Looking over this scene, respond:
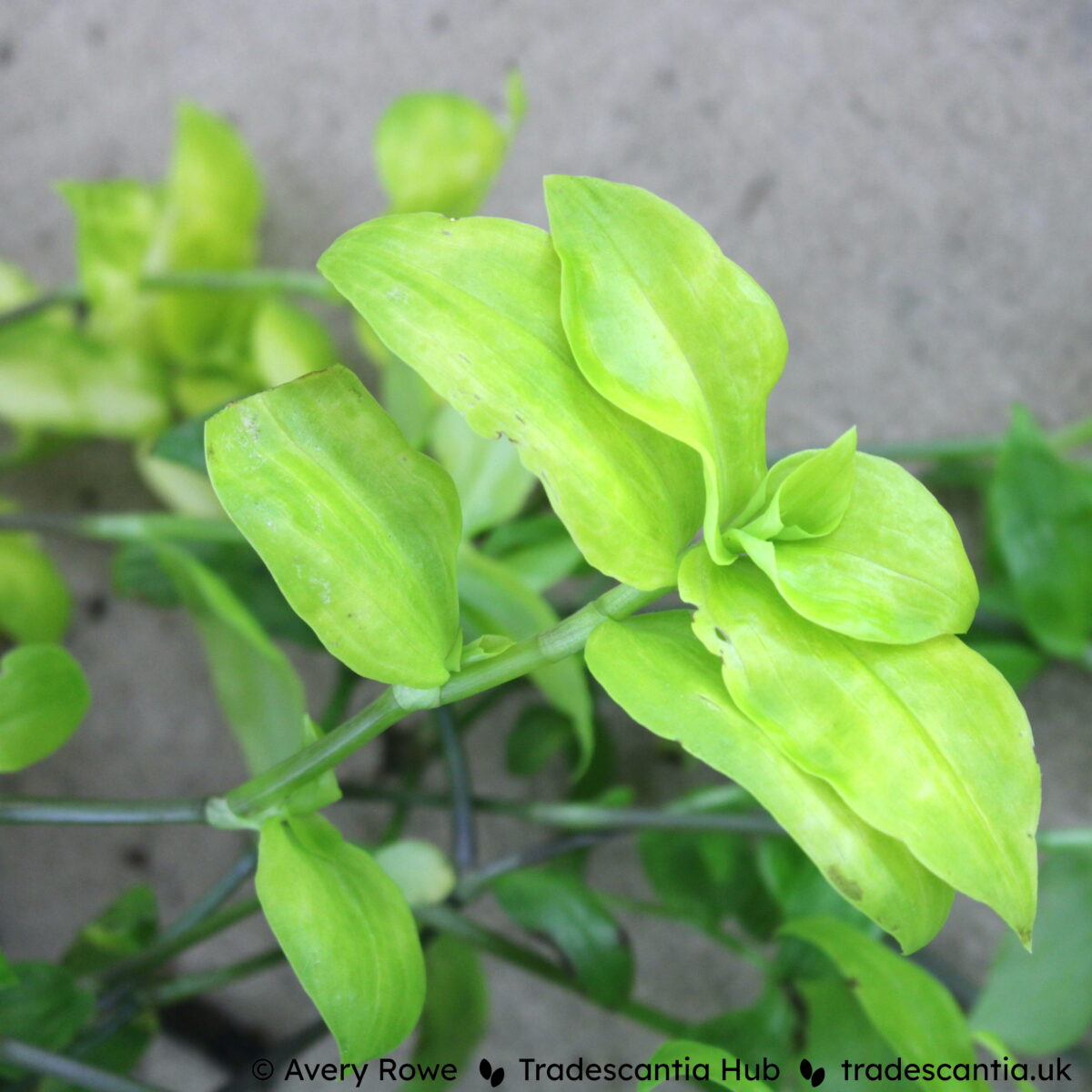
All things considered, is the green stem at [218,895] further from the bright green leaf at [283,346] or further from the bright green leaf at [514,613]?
the bright green leaf at [283,346]

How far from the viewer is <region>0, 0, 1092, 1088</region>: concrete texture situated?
0.67 meters

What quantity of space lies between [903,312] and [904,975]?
1.46 ft

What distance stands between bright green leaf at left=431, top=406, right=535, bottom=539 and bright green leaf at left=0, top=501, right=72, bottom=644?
1.11 ft

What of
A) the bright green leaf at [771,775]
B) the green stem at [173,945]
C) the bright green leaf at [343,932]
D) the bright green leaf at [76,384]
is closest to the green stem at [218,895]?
the green stem at [173,945]

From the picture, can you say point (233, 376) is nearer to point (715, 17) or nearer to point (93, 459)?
point (93, 459)

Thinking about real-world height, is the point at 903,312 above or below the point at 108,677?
above

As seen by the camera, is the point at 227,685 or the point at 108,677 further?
the point at 108,677

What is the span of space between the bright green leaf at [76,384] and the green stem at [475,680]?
0.40 metres

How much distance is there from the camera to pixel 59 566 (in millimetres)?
764

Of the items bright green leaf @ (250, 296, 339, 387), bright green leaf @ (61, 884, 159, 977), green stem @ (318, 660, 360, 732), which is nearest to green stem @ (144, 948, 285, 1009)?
bright green leaf @ (61, 884, 159, 977)

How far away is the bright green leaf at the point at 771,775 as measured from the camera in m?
0.28

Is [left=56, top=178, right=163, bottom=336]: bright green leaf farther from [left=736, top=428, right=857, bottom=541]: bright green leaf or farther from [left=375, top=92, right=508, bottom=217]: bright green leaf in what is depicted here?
[left=736, top=428, right=857, bottom=541]: bright green leaf

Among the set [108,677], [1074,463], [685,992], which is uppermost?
[1074,463]

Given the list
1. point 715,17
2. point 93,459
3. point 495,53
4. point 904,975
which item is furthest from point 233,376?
point 904,975
